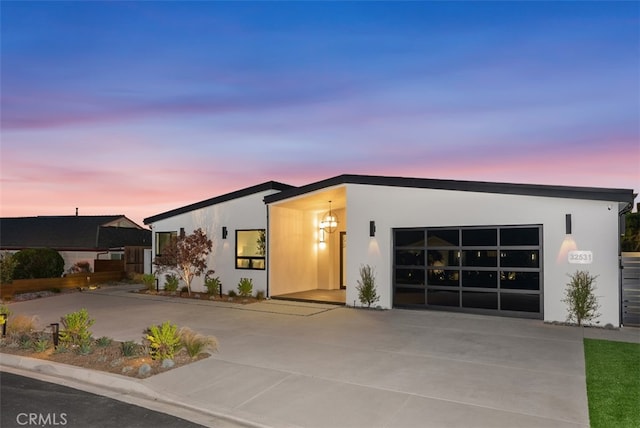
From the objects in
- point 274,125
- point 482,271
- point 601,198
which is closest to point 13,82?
point 274,125

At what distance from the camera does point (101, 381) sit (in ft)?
18.7

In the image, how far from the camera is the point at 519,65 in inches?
456

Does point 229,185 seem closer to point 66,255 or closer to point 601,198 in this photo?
point 66,255

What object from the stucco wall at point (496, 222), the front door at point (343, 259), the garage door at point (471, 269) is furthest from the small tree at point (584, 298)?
the front door at point (343, 259)

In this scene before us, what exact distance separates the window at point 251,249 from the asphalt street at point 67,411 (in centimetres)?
900

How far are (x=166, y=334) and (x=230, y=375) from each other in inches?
50.1

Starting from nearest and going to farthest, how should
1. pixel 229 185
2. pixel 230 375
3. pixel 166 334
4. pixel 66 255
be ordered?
pixel 230 375
pixel 166 334
pixel 229 185
pixel 66 255

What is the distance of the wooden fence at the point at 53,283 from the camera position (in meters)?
14.7

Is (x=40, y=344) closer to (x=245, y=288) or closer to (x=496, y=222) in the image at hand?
(x=245, y=288)

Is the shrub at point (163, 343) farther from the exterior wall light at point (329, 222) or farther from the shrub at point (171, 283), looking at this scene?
the exterior wall light at point (329, 222)

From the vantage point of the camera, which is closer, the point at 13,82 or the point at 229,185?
the point at 13,82

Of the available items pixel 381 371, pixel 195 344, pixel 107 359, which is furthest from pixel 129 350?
pixel 381 371

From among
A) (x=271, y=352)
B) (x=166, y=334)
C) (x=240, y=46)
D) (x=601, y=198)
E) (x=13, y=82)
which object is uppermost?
(x=240, y=46)

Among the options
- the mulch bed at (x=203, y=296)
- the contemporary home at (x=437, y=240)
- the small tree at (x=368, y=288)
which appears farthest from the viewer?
the mulch bed at (x=203, y=296)
